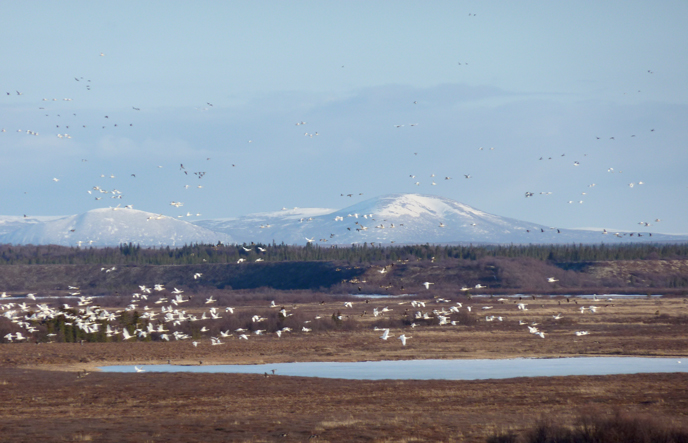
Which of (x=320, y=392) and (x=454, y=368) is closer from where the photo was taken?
(x=320, y=392)

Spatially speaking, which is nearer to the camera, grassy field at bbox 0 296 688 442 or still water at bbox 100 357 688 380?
grassy field at bbox 0 296 688 442

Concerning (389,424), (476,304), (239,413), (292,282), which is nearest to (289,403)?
(239,413)

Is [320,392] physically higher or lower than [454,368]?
higher

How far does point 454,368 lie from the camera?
47.6 metres

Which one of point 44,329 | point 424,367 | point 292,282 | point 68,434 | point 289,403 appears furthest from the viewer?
point 292,282

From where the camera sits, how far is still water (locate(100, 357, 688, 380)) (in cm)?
4356

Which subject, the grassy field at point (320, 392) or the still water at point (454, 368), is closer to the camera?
the grassy field at point (320, 392)

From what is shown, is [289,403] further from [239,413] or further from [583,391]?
[583,391]

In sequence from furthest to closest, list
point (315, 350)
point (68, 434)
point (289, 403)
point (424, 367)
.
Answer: point (315, 350)
point (424, 367)
point (289, 403)
point (68, 434)

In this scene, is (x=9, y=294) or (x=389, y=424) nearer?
(x=389, y=424)

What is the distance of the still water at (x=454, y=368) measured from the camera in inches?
1715

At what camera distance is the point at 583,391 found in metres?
35.1

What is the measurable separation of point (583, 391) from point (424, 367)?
14.2 m

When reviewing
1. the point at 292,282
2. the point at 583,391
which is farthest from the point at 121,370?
the point at 292,282
